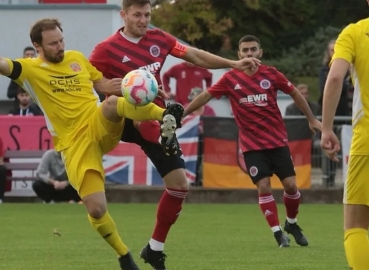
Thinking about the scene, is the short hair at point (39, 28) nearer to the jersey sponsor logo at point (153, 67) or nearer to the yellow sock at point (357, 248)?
the jersey sponsor logo at point (153, 67)

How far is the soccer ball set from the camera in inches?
342

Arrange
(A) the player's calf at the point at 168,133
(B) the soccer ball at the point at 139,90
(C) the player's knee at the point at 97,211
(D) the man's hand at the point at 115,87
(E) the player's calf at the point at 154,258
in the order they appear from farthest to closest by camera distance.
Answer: (E) the player's calf at the point at 154,258
(D) the man's hand at the point at 115,87
(C) the player's knee at the point at 97,211
(B) the soccer ball at the point at 139,90
(A) the player's calf at the point at 168,133

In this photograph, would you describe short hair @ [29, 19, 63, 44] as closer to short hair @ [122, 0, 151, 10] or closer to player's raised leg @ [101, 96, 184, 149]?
short hair @ [122, 0, 151, 10]

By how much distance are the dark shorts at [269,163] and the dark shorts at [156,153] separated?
3092 mm

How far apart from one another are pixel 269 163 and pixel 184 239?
1.31 meters

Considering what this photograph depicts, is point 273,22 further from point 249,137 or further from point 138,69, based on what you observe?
point 138,69

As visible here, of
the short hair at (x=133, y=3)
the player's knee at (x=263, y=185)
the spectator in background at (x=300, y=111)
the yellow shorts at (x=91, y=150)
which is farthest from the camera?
the spectator in background at (x=300, y=111)

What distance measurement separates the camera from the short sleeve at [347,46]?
23.0ft

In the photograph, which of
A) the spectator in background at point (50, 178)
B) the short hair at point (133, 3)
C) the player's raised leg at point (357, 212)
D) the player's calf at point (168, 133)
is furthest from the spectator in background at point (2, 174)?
the player's raised leg at point (357, 212)

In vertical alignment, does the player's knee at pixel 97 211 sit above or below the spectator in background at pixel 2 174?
above

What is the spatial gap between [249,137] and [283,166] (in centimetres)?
51

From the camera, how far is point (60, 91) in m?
9.54

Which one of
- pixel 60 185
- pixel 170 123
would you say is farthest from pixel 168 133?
pixel 60 185

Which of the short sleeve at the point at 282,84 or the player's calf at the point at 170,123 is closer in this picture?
the player's calf at the point at 170,123
